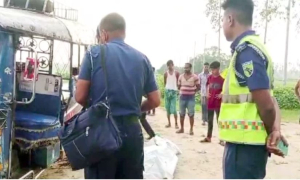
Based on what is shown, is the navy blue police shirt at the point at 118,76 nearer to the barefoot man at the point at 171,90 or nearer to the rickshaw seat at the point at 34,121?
the rickshaw seat at the point at 34,121

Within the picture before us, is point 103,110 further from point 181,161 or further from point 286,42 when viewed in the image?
point 286,42

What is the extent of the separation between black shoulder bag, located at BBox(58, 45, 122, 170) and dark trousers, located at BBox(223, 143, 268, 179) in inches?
27.8

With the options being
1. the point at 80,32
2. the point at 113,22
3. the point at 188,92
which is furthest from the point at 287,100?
the point at 113,22

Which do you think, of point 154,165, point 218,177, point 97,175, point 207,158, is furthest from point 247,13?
point 207,158

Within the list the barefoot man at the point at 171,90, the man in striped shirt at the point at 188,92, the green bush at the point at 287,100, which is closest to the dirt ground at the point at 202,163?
the man in striped shirt at the point at 188,92

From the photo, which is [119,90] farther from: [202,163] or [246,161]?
[202,163]

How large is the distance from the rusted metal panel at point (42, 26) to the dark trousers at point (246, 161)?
10.2ft

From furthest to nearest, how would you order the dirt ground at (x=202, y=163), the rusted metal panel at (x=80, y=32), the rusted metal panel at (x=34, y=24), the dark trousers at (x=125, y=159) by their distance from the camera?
the rusted metal panel at (x=80, y=32), the dirt ground at (x=202, y=163), the rusted metal panel at (x=34, y=24), the dark trousers at (x=125, y=159)

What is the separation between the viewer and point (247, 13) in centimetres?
265

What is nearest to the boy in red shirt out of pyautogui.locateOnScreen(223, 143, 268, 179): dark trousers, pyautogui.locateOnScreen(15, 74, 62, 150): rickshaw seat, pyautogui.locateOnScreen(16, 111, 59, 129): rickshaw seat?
pyautogui.locateOnScreen(15, 74, 62, 150): rickshaw seat

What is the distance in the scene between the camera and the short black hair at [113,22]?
9.88ft

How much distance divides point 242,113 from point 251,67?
27cm

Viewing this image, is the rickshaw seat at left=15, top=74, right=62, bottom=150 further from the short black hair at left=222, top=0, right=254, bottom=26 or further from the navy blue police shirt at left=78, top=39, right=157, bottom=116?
the short black hair at left=222, top=0, right=254, bottom=26

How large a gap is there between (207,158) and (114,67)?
5.01m
